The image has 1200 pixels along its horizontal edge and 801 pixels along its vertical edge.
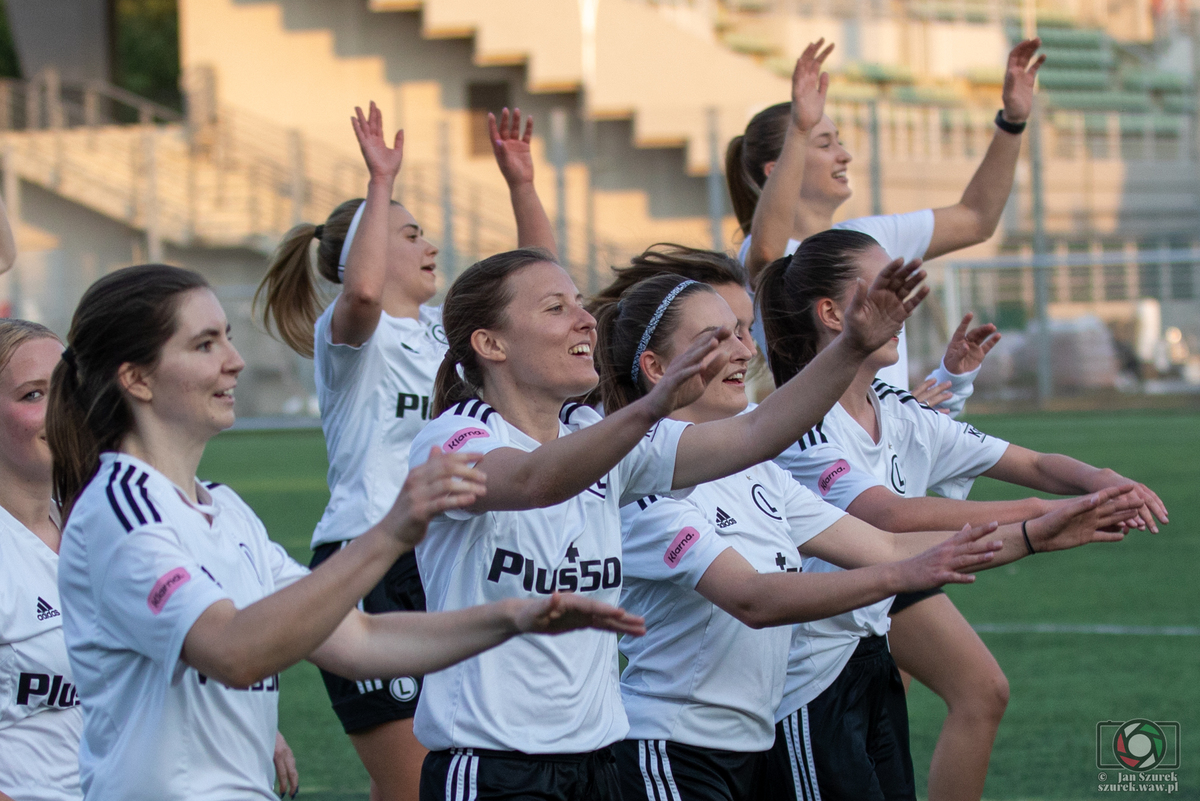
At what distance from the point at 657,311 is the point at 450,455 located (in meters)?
1.25

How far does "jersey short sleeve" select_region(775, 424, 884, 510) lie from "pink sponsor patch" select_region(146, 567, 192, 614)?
5.85 ft

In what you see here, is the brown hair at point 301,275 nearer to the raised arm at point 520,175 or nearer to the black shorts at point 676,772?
the raised arm at point 520,175

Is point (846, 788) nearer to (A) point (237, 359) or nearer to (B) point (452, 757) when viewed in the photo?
(B) point (452, 757)

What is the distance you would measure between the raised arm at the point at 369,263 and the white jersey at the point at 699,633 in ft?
4.03

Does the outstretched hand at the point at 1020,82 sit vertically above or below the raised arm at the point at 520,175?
above

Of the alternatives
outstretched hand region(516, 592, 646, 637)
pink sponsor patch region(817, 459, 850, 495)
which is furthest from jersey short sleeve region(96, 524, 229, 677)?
pink sponsor patch region(817, 459, 850, 495)

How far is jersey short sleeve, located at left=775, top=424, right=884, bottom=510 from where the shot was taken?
3613 millimetres

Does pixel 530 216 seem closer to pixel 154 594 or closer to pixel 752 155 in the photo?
pixel 752 155

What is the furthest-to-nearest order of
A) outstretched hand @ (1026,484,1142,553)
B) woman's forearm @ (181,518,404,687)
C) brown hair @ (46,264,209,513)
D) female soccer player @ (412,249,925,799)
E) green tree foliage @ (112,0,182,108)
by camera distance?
green tree foliage @ (112,0,182,108) < outstretched hand @ (1026,484,1142,553) < female soccer player @ (412,249,925,799) < brown hair @ (46,264,209,513) < woman's forearm @ (181,518,404,687)

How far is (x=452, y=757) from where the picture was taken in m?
2.77

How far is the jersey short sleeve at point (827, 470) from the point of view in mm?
3613

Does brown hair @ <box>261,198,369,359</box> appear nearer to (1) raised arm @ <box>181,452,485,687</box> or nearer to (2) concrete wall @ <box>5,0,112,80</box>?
(1) raised arm @ <box>181,452,485,687</box>

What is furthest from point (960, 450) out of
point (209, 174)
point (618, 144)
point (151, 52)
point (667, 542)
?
point (151, 52)

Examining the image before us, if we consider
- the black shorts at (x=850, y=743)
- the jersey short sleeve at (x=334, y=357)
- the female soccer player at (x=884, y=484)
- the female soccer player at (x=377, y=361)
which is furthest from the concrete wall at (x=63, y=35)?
the black shorts at (x=850, y=743)
